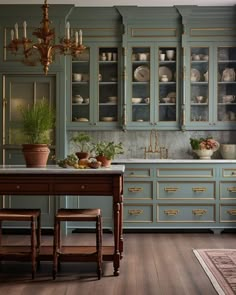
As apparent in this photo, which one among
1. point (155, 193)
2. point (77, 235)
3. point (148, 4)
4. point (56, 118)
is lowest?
point (77, 235)

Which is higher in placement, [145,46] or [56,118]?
[145,46]

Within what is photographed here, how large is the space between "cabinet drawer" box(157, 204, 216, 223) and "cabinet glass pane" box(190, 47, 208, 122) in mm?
1111

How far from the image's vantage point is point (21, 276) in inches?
173

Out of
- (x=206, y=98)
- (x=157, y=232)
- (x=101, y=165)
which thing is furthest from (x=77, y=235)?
(x=206, y=98)

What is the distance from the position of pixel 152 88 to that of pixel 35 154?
2.47 m

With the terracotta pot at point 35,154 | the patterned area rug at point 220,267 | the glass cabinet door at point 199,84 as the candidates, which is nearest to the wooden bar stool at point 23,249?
the terracotta pot at point 35,154

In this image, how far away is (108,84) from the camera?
6832 mm

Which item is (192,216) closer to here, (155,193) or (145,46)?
(155,193)

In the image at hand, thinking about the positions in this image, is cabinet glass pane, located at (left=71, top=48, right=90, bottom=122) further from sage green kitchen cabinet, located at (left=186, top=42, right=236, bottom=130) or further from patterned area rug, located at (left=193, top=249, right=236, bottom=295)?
patterned area rug, located at (left=193, top=249, right=236, bottom=295)

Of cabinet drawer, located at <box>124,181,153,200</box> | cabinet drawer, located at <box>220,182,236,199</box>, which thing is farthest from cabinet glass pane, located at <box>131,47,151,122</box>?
cabinet drawer, located at <box>220,182,236,199</box>

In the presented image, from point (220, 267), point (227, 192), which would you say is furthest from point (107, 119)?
point (220, 267)

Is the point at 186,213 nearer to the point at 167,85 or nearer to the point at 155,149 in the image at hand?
the point at 155,149

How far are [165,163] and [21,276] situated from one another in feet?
8.58

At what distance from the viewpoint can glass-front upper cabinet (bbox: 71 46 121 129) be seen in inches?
267
